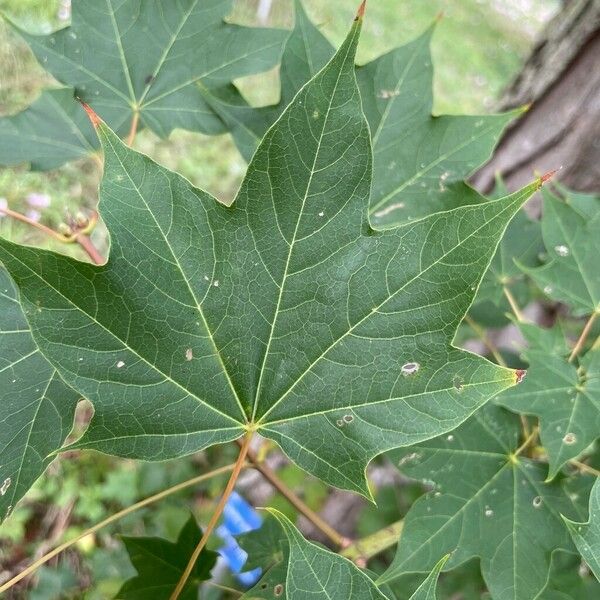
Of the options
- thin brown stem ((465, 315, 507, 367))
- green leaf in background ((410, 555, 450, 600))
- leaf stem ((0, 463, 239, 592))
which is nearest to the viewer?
green leaf in background ((410, 555, 450, 600))

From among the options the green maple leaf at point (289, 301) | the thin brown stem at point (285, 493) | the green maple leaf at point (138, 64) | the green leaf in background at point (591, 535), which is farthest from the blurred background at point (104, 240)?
the green leaf in background at point (591, 535)

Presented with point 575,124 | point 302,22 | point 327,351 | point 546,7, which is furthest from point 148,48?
point 546,7

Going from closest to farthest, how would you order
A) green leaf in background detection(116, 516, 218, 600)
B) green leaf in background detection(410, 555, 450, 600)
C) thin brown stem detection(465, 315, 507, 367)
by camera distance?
green leaf in background detection(410, 555, 450, 600), green leaf in background detection(116, 516, 218, 600), thin brown stem detection(465, 315, 507, 367)

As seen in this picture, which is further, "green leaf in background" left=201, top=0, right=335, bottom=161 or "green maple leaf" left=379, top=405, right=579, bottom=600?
"green leaf in background" left=201, top=0, right=335, bottom=161

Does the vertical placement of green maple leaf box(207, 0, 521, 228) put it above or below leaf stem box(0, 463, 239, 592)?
above

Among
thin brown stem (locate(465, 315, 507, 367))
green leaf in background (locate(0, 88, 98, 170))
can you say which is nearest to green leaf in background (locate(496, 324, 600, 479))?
thin brown stem (locate(465, 315, 507, 367))

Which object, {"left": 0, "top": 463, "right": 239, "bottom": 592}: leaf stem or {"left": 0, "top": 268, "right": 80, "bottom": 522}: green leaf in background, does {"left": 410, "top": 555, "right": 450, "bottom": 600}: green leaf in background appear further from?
{"left": 0, "top": 268, "right": 80, "bottom": 522}: green leaf in background

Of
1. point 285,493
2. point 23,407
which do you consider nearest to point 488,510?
point 285,493

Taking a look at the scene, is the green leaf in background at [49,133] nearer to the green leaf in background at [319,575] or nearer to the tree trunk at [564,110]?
the green leaf in background at [319,575]

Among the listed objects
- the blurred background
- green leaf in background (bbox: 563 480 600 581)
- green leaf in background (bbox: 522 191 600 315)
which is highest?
green leaf in background (bbox: 522 191 600 315)
